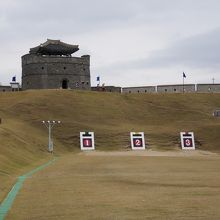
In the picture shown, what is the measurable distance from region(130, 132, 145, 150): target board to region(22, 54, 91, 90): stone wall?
39628mm

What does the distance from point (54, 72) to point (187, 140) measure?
42873mm

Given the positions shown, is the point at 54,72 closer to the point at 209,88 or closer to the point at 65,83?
the point at 65,83

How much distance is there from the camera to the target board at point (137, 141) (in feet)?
211

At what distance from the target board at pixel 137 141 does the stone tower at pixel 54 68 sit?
39.1 m

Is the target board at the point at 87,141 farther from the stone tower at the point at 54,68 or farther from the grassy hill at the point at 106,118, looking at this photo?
the stone tower at the point at 54,68

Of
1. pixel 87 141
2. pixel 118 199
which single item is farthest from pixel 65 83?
pixel 118 199

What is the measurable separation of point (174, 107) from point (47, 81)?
2811cm

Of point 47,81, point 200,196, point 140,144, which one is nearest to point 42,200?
point 200,196

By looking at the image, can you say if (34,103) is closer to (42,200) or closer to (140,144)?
(140,144)

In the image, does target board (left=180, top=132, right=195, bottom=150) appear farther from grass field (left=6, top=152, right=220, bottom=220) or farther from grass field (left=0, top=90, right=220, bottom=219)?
grass field (left=6, top=152, right=220, bottom=220)

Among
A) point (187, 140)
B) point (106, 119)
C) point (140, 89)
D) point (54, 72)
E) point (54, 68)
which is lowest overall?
point (187, 140)

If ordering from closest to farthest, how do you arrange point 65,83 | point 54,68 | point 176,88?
1. point 54,68
2. point 65,83
3. point 176,88

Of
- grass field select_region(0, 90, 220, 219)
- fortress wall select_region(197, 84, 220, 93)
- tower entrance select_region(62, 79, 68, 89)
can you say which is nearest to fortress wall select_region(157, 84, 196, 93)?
fortress wall select_region(197, 84, 220, 93)

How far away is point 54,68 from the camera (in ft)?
339
